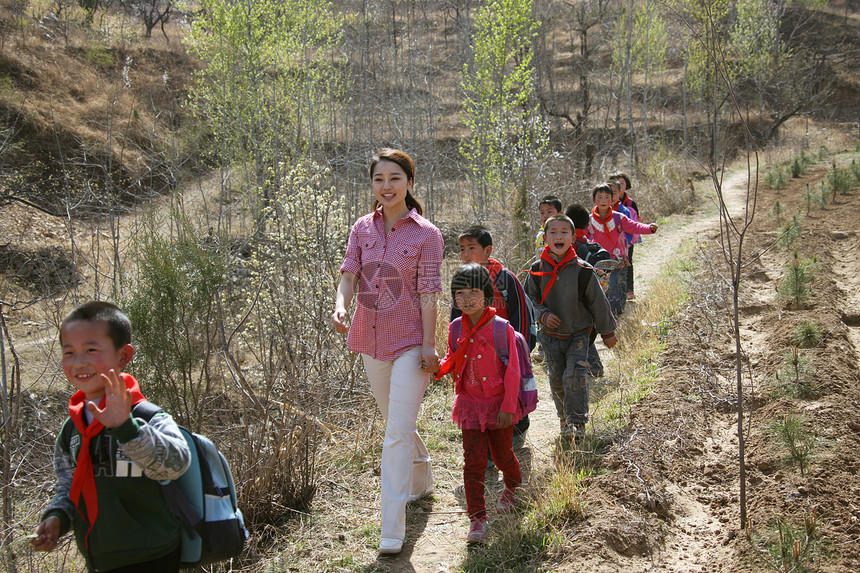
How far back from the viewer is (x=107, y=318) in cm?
223

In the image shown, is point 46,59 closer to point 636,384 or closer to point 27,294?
point 27,294

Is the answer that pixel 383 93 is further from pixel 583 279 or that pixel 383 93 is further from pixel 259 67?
pixel 583 279

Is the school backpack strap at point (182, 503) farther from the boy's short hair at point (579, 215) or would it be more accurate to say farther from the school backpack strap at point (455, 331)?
the boy's short hair at point (579, 215)

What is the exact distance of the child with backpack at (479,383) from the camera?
3.54 m

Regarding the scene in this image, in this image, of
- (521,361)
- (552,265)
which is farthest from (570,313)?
(521,361)

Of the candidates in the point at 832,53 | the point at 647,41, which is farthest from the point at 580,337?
the point at 832,53

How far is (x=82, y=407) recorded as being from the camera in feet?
7.19

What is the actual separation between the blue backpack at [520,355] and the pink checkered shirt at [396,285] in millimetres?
383

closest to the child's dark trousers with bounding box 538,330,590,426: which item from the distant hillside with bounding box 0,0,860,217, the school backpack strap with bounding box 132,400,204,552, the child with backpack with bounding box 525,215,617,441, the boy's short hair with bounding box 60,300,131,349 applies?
the child with backpack with bounding box 525,215,617,441

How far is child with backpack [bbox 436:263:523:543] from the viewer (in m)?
3.54

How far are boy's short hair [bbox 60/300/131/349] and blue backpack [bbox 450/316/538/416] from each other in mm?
1901

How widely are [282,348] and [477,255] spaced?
4.70 ft

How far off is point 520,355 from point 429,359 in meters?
0.64

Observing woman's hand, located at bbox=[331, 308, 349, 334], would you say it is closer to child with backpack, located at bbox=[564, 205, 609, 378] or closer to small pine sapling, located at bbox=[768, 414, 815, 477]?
small pine sapling, located at bbox=[768, 414, 815, 477]
